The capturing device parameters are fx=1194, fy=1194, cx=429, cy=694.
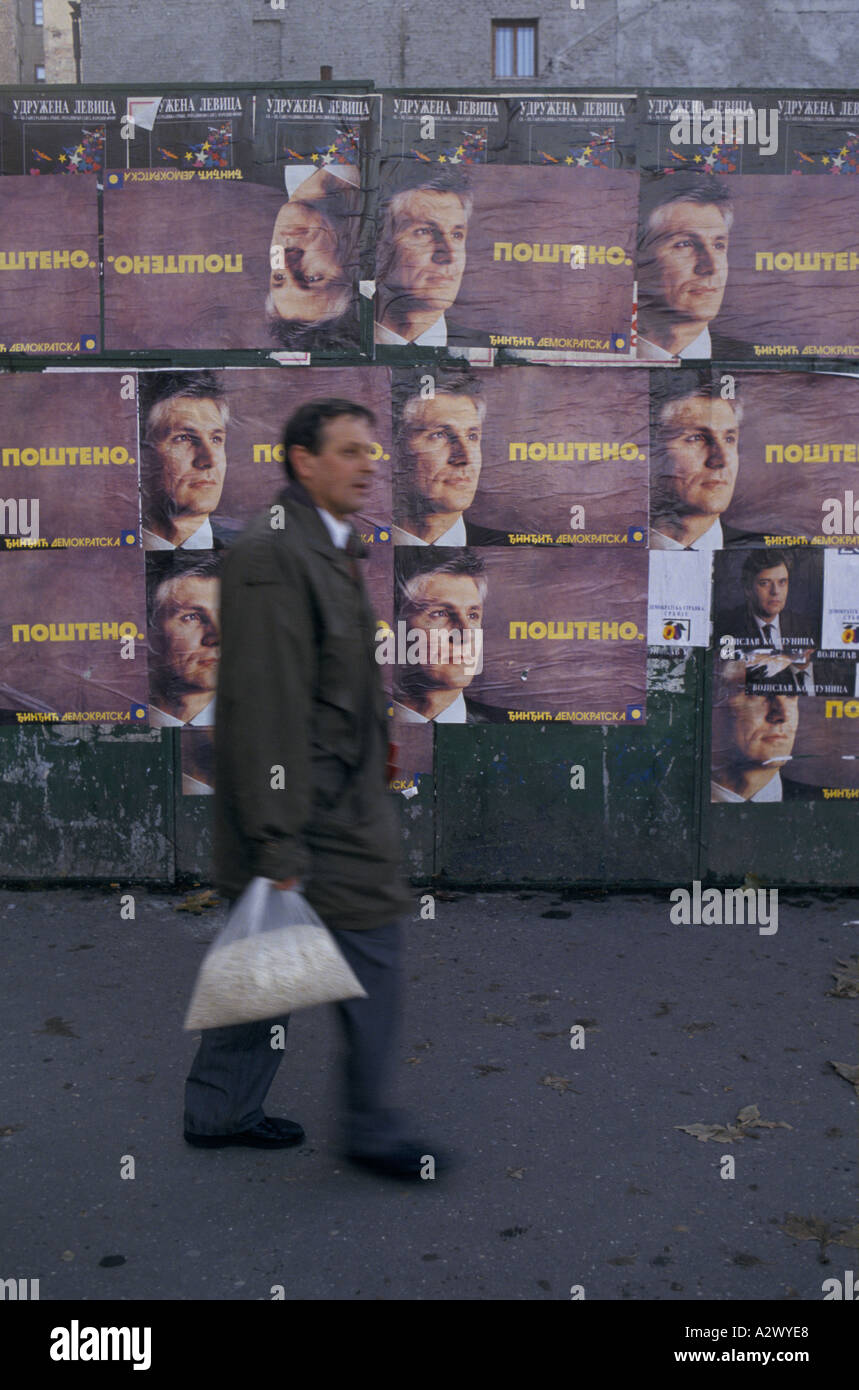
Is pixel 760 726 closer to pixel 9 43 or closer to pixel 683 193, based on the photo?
pixel 683 193

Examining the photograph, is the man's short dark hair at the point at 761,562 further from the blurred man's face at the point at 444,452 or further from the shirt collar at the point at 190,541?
the shirt collar at the point at 190,541

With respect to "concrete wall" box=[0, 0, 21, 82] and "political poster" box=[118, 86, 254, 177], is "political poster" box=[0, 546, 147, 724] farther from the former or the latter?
"concrete wall" box=[0, 0, 21, 82]

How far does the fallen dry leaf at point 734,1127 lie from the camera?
350 cm

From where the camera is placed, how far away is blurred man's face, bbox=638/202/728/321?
216 inches

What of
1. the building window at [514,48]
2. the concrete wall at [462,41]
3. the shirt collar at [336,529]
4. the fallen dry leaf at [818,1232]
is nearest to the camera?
the fallen dry leaf at [818,1232]

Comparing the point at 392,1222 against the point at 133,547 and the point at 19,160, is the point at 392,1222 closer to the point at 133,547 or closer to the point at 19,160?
the point at 133,547

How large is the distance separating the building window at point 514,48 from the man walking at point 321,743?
13.0m

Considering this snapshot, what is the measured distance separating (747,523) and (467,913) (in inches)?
88.6

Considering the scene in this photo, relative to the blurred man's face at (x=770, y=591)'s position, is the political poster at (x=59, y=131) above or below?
above

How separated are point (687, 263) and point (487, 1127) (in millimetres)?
3946

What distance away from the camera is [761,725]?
18.7ft

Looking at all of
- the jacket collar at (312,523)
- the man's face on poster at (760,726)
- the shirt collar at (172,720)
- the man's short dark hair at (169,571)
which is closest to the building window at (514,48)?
the man's short dark hair at (169,571)

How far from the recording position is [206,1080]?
132 inches

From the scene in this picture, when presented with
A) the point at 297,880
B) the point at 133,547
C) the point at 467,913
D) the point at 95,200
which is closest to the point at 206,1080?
the point at 297,880
